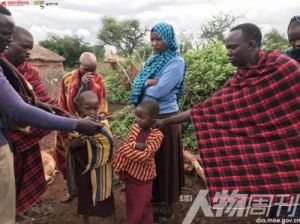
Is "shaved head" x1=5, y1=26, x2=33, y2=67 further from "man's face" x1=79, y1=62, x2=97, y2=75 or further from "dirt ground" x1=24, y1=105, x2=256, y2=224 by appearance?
"dirt ground" x1=24, y1=105, x2=256, y2=224

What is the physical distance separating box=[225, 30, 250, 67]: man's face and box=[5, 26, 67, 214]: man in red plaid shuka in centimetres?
159

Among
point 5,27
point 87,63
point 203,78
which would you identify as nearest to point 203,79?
point 203,78

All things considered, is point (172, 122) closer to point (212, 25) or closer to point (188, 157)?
point (188, 157)

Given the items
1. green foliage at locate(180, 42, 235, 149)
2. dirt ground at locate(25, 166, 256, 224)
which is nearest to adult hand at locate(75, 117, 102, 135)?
dirt ground at locate(25, 166, 256, 224)

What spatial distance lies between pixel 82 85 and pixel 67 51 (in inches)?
839

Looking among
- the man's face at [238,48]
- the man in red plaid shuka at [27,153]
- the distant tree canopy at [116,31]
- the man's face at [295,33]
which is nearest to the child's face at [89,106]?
the man in red plaid shuka at [27,153]

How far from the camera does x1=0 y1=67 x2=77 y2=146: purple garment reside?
2184 millimetres

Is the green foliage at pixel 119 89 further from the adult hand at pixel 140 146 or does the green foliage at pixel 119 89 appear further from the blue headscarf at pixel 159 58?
the adult hand at pixel 140 146

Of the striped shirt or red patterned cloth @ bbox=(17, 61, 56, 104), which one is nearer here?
the striped shirt

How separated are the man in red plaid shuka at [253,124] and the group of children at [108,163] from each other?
0.50 meters

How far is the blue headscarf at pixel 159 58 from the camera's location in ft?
11.7

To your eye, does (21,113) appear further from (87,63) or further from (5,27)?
(87,63)

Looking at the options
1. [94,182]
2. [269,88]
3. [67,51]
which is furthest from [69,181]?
[67,51]

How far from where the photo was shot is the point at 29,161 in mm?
3621
